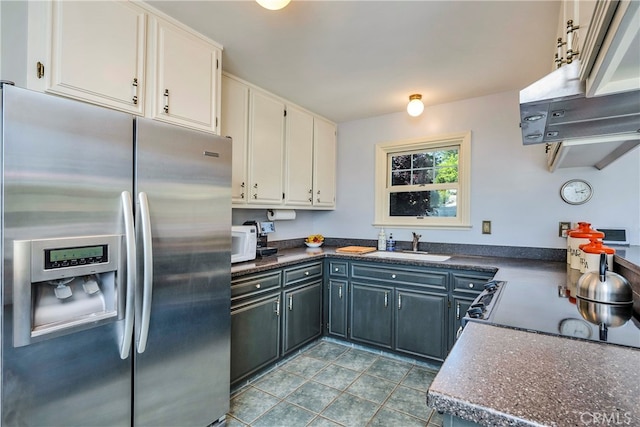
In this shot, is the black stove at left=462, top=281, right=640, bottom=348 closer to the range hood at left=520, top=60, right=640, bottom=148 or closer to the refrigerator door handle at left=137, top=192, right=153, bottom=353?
the range hood at left=520, top=60, right=640, bottom=148

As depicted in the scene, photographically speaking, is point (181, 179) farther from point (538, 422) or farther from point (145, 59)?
point (538, 422)

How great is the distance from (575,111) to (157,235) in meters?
1.76

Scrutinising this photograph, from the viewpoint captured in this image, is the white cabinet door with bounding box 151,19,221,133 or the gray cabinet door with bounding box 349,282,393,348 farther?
the gray cabinet door with bounding box 349,282,393,348

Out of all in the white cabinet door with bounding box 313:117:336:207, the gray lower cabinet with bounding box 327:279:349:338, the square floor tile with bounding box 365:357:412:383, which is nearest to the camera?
the square floor tile with bounding box 365:357:412:383

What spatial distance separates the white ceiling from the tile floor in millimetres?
2333

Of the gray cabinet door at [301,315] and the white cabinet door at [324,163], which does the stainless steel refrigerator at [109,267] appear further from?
the white cabinet door at [324,163]

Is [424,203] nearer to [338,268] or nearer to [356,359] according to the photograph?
[338,268]

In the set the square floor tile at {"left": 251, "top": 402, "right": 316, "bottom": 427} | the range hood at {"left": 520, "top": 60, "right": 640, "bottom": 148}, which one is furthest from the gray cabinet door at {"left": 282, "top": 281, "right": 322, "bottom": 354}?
the range hood at {"left": 520, "top": 60, "right": 640, "bottom": 148}

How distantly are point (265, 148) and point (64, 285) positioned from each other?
190cm

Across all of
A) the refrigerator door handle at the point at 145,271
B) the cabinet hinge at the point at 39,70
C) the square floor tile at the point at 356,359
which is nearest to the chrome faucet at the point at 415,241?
the square floor tile at the point at 356,359

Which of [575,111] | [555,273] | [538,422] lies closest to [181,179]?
[538,422]

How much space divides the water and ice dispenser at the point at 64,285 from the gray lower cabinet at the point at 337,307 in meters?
2.02

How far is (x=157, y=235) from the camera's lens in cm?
142

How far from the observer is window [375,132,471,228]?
3.05 m
